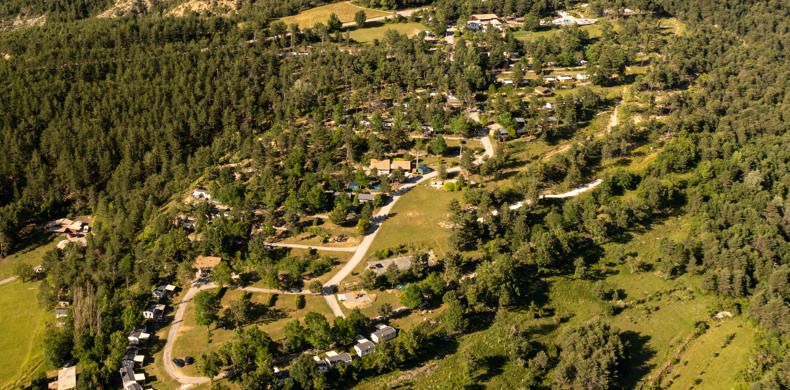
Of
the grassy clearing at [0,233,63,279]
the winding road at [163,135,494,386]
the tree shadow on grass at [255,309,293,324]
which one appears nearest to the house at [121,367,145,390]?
the winding road at [163,135,494,386]

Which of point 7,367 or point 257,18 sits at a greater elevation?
point 257,18

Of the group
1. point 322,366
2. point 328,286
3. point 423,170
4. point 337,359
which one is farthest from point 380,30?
point 322,366

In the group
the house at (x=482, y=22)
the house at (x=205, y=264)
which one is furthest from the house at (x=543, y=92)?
the house at (x=205, y=264)

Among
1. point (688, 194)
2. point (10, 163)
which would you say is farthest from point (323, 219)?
point (10, 163)

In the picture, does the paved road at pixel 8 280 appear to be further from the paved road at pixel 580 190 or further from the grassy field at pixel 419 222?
the paved road at pixel 580 190

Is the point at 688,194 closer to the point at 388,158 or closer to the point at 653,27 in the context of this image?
the point at 388,158

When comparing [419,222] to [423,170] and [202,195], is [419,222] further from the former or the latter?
[202,195]

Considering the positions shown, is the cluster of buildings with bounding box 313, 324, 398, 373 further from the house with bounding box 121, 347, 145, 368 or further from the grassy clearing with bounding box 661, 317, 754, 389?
the grassy clearing with bounding box 661, 317, 754, 389
